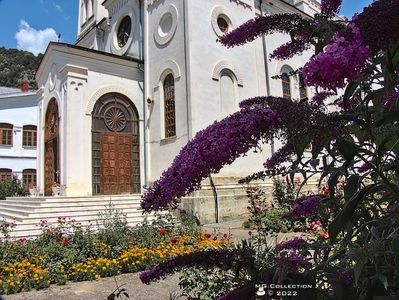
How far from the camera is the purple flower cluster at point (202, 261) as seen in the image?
5.55 ft

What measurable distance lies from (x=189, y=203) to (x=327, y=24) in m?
12.4

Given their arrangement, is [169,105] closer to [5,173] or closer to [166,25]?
[166,25]

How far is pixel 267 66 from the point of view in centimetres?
1895

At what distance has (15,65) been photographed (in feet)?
263

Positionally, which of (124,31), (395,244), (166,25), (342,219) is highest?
(124,31)

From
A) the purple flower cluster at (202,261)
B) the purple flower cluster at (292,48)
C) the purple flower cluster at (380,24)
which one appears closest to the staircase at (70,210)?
the purple flower cluster at (292,48)

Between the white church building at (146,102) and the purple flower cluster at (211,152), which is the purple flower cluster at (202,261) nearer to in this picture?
the purple flower cluster at (211,152)

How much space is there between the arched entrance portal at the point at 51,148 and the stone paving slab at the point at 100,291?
11153 millimetres

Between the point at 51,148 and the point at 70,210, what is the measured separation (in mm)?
6252

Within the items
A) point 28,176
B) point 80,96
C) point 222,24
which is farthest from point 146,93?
point 28,176

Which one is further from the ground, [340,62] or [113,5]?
[113,5]

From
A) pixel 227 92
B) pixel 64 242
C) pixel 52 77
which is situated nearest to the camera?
pixel 64 242

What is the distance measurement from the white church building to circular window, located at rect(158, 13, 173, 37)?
45 mm

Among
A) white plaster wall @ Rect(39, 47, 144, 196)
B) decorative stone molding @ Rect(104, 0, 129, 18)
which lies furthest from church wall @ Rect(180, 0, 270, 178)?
decorative stone molding @ Rect(104, 0, 129, 18)
